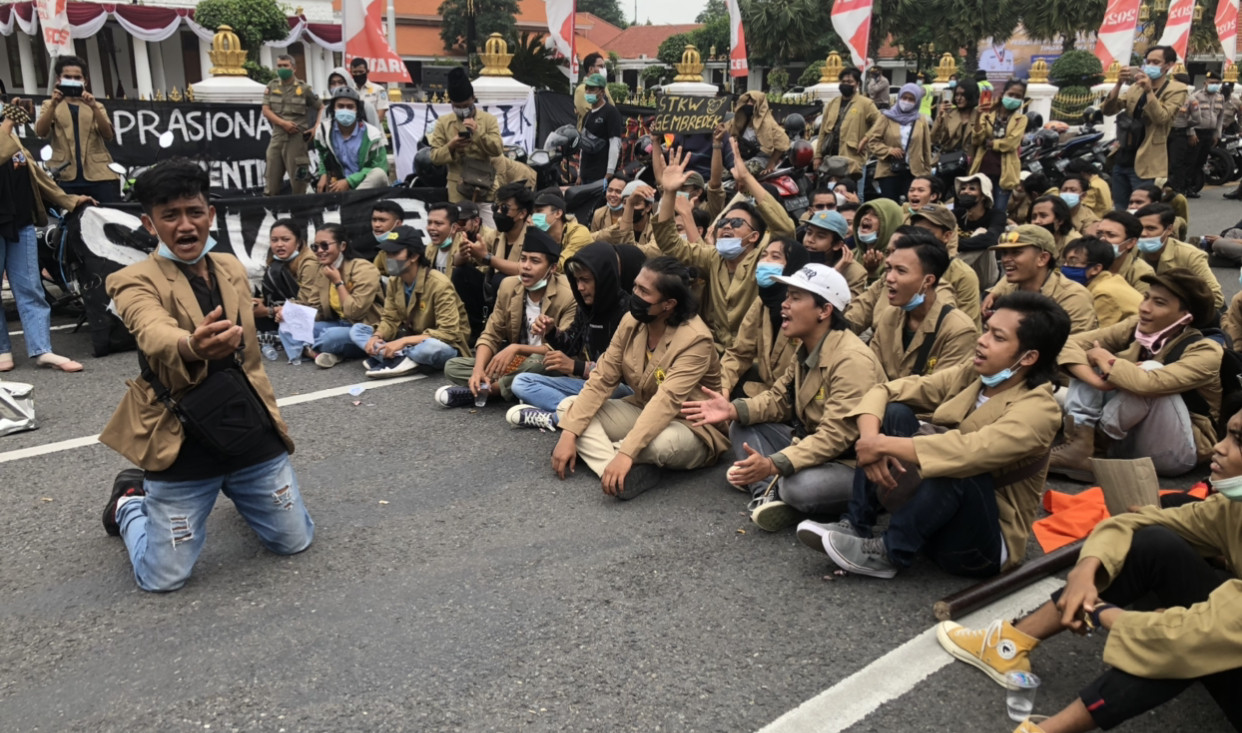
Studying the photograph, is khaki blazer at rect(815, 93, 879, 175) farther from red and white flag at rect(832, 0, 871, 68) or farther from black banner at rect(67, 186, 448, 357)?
black banner at rect(67, 186, 448, 357)

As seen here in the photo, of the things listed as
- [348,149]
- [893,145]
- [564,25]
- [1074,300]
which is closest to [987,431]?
[1074,300]

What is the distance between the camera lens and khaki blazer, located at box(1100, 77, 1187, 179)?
9.88m

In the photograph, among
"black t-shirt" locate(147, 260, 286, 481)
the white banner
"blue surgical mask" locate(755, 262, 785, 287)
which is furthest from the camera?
the white banner

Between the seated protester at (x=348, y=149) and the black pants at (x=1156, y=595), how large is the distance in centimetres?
794

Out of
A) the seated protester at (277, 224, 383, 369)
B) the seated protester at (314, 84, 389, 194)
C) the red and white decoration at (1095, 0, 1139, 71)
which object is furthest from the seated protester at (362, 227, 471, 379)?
the red and white decoration at (1095, 0, 1139, 71)

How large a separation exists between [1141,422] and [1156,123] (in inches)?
253

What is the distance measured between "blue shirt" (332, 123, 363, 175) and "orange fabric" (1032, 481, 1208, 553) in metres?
7.42

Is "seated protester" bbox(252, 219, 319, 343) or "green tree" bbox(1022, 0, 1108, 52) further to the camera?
"green tree" bbox(1022, 0, 1108, 52)

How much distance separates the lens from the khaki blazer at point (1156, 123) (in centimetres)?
988

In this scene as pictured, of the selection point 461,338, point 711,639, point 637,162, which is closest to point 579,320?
point 461,338

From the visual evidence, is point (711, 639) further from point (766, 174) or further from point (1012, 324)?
point (766, 174)

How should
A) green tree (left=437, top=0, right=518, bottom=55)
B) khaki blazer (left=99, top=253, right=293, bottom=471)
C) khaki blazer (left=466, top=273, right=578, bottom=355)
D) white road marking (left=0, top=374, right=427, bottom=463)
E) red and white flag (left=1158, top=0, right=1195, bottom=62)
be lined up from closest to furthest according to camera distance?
1. khaki blazer (left=99, top=253, right=293, bottom=471)
2. white road marking (left=0, top=374, right=427, bottom=463)
3. khaki blazer (left=466, top=273, right=578, bottom=355)
4. red and white flag (left=1158, top=0, right=1195, bottom=62)
5. green tree (left=437, top=0, right=518, bottom=55)

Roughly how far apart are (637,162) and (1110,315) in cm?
642

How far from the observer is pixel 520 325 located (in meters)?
6.48
